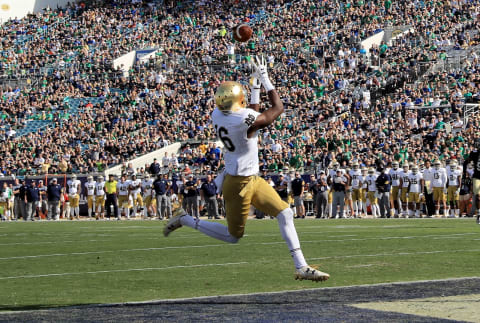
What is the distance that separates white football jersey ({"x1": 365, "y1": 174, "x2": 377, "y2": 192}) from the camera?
27016 mm

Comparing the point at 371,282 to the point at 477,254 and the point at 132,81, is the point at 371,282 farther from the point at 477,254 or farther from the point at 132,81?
the point at 132,81

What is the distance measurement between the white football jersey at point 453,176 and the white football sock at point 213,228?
18.1m

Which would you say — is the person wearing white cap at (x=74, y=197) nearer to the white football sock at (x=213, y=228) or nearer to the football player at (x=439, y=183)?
the football player at (x=439, y=183)

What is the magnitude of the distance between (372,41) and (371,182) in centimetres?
1554

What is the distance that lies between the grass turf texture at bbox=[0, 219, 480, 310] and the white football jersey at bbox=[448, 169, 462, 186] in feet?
26.1

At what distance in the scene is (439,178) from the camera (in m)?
25.8

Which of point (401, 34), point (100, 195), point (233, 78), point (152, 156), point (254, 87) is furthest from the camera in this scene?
point (233, 78)

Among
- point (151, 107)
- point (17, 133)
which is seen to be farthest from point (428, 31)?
point (17, 133)

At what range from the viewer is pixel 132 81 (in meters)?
46.9

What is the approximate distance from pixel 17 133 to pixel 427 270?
38.6m

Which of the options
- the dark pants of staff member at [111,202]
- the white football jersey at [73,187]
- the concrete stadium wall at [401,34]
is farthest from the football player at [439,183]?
the concrete stadium wall at [401,34]

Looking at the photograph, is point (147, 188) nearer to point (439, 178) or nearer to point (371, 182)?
point (371, 182)

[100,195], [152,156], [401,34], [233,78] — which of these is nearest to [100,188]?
[100,195]

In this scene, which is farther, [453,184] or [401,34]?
[401,34]
